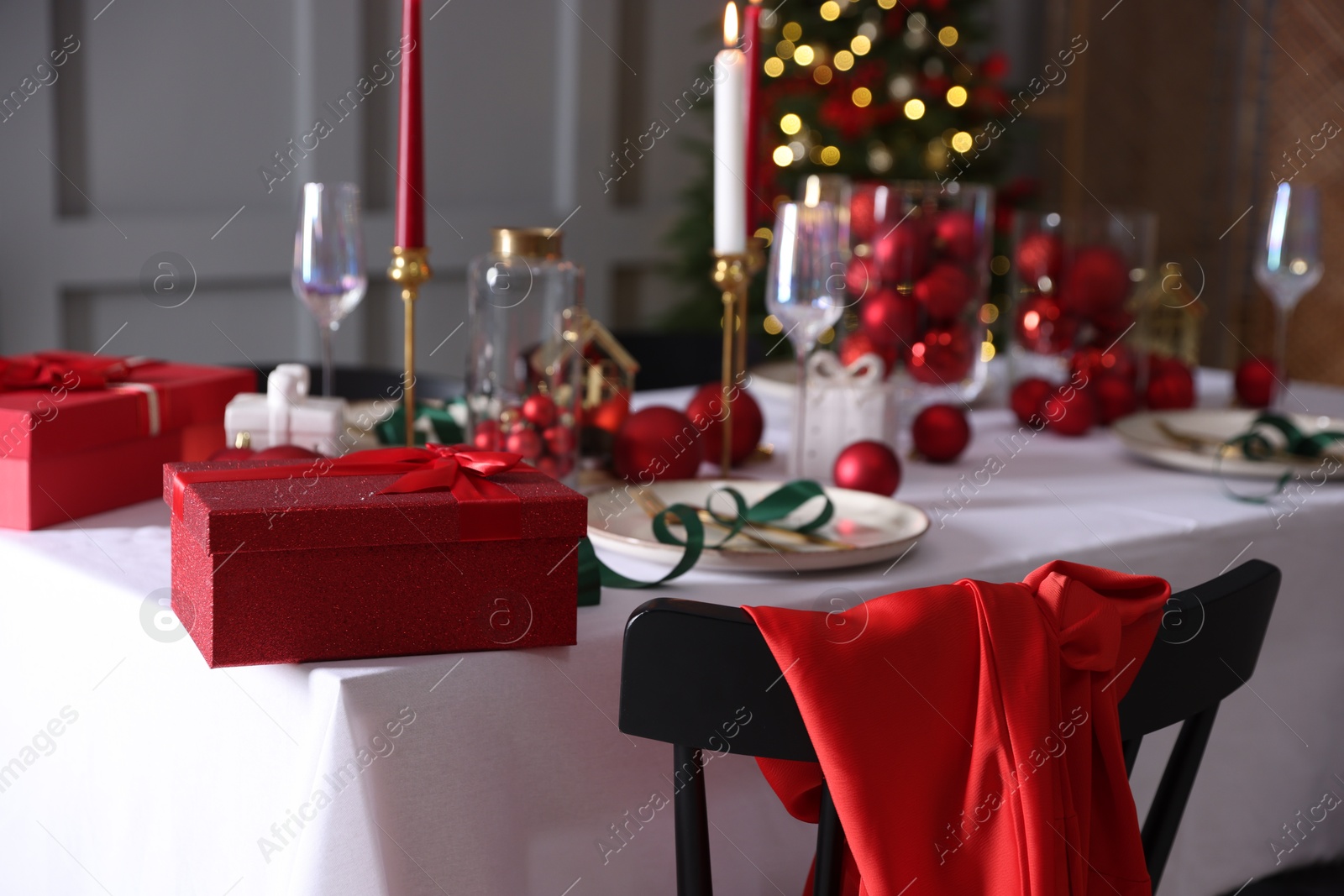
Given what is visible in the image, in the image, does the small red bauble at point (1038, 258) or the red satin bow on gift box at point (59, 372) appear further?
the small red bauble at point (1038, 258)

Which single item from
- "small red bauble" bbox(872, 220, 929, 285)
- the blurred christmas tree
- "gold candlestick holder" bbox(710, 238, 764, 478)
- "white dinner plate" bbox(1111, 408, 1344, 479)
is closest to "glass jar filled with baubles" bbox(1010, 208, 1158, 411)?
"white dinner plate" bbox(1111, 408, 1344, 479)

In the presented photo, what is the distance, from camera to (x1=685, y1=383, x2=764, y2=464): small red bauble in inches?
50.7

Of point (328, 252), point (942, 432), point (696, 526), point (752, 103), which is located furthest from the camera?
point (942, 432)

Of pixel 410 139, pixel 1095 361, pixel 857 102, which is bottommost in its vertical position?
pixel 1095 361

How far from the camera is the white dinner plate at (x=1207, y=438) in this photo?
4.22ft

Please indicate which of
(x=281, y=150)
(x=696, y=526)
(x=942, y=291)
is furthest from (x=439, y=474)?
(x=281, y=150)

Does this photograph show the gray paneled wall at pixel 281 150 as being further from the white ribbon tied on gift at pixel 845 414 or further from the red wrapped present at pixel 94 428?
the white ribbon tied on gift at pixel 845 414

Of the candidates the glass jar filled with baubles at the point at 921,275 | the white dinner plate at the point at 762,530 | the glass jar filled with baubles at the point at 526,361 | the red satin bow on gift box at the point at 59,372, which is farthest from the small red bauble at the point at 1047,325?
the red satin bow on gift box at the point at 59,372

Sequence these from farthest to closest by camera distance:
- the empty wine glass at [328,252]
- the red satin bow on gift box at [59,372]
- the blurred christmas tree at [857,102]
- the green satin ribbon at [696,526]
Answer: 1. the blurred christmas tree at [857,102]
2. the empty wine glass at [328,252]
3. the red satin bow on gift box at [59,372]
4. the green satin ribbon at [696,526]

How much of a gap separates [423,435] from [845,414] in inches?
17.1

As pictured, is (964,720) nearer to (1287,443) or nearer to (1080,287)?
(1287,443)

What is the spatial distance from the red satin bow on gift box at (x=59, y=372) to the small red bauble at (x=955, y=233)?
897 mm

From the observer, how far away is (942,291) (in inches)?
56.6

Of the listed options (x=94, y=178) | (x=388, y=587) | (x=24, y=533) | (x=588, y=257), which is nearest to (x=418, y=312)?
(x=588, y=257)
